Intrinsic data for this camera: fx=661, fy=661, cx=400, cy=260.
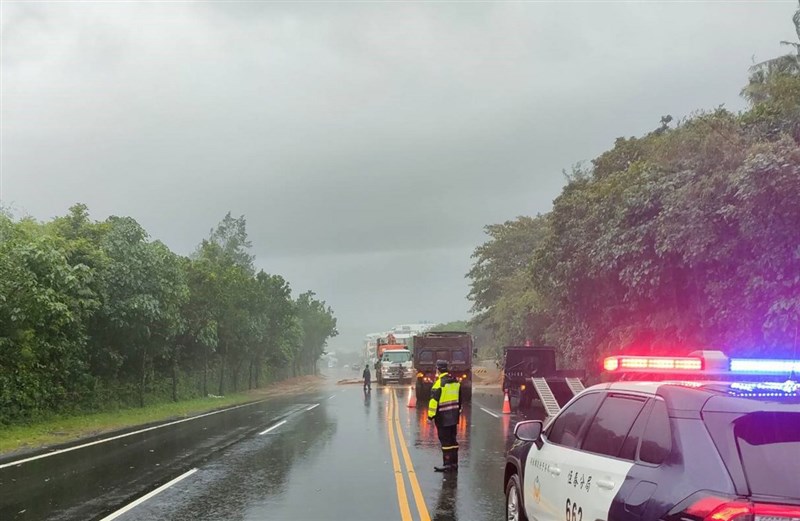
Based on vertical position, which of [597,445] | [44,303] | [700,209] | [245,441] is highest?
[700,209]

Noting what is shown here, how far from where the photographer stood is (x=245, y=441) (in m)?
14.6

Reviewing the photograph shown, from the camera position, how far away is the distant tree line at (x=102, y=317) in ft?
58.7

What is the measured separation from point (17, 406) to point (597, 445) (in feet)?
Result: 60.2

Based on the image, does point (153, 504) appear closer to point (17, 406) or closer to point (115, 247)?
point (17, 406)

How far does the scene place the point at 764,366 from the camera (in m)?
4.38

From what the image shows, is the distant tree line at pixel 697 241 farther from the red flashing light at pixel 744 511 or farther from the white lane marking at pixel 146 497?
the white lane marking at pixel 146 497

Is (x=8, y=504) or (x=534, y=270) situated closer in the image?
(x=8, y=504)

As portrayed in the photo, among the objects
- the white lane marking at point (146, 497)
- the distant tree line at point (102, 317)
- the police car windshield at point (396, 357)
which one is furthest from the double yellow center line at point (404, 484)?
the police car windshield at point (396, 357)

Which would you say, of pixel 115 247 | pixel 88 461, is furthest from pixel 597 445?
pixel 115 247

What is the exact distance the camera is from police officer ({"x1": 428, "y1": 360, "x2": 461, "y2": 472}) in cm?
1060

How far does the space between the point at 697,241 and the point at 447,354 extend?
1536cm

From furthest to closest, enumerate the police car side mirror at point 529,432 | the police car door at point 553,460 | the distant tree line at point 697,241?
the distant tree line at point 697,241 < the police car side mirror at point 529,432 < the police car door at point 553,460

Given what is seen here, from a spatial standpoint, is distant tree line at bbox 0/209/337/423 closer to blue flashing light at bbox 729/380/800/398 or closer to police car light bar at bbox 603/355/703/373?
police car light bar at bbox 603/355/703/373

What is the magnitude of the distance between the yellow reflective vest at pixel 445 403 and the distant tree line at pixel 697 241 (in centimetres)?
538
